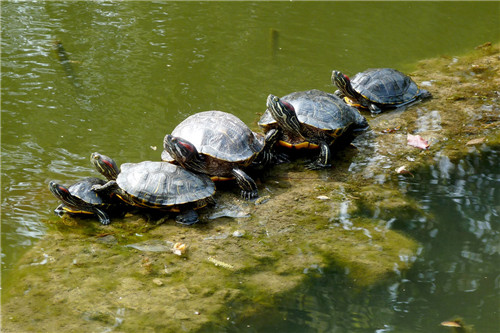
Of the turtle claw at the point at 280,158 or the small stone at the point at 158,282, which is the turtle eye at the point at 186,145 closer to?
the turtle claw at the point at 280,158

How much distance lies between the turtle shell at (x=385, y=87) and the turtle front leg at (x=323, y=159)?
1.87 m

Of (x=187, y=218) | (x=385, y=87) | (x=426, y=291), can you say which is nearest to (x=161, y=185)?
(x=187, y=218)

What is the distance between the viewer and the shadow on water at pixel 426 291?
344 cm

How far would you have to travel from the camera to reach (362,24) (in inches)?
428

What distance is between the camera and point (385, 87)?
7.29m

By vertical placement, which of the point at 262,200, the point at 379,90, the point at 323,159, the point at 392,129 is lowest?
the point at 262,200

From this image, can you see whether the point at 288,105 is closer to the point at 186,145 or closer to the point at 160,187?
the point at 186,145

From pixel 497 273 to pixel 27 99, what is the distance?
6.71m

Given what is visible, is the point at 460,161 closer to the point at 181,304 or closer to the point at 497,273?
the point at 497,273

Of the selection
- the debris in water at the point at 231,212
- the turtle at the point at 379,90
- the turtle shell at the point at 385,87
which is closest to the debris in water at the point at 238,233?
the debris in water at the point at 231,212

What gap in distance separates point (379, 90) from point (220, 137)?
10.7 feet

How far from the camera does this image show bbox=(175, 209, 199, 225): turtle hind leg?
4.72 meters

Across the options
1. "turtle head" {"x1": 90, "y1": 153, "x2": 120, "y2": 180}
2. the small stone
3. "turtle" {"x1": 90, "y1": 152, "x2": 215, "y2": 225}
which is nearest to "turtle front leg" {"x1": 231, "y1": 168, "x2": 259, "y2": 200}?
"turtle" {"x1": 90, "y1": 152, "x2": 215, "y2": 225}

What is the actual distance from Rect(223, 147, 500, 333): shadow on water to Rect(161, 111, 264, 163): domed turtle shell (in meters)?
1.75
